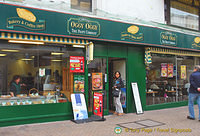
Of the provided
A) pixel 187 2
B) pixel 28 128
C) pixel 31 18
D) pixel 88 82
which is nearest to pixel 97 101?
pixel 88 82

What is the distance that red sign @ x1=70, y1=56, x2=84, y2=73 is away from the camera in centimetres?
776

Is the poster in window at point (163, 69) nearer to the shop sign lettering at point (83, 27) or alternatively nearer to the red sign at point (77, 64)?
the shop sign lettering at point (83, 27)

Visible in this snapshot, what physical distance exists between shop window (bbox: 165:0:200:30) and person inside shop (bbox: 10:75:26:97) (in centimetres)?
816

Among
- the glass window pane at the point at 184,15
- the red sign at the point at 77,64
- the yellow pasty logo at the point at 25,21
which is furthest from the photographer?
the glass window pane at the point at 184,15

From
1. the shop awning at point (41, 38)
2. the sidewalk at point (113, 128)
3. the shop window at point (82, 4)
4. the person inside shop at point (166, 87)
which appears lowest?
the sidewalk at point (113, 128)

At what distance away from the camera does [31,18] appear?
652 centimetres

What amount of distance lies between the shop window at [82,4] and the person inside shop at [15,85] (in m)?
3.57

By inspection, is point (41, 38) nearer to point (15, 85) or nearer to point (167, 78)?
point (15, 85)

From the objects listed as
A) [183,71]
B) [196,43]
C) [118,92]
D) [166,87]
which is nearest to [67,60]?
[118,92]

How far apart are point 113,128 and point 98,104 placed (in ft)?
4.16

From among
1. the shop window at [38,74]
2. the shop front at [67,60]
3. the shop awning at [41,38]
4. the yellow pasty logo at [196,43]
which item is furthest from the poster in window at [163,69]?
the shop awning at [41,38]

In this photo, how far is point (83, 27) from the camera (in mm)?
7508

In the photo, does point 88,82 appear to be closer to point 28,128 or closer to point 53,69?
point 53,69

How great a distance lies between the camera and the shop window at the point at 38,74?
22.1 ft
